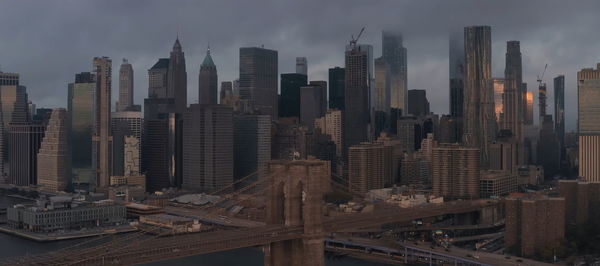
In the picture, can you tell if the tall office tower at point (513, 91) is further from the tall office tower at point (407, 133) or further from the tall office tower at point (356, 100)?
the tall office tower at point (356, 100)

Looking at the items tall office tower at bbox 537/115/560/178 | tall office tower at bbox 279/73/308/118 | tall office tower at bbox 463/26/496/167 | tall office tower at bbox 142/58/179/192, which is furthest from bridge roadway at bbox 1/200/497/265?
tall office tower at bbox 279/73/308/118

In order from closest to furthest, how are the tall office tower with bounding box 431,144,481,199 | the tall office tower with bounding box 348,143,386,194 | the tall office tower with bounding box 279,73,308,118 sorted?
1. the tall office tower with bounding box 431,144,481,199
2. the tall office tower with bounding box 348,143,386,194
3. the tall office tower with bounding box 279,73,308,118

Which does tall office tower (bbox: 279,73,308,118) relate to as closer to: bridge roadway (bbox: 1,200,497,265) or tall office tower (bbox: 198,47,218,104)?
tall office tower (bbox: 198,47,218,104)

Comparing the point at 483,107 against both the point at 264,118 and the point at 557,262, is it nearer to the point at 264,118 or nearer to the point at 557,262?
the point at 264,118

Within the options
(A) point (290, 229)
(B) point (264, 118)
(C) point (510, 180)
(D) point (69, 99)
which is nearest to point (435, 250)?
(A) point (290, 229)

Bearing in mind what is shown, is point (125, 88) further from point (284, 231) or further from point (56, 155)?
point (284, 231)

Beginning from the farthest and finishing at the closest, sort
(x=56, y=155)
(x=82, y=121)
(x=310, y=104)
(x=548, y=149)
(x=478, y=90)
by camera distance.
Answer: (x=310, y=104) < (x=478, y=90) < (x=548, y=149) < (x=82, y=121) < (x=56, y=155)

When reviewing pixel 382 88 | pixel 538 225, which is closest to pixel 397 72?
pixel 382 88
